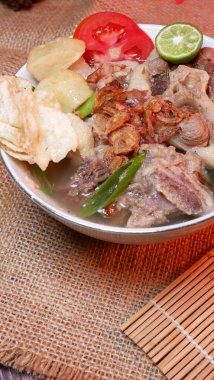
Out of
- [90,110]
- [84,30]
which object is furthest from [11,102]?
[84,30]

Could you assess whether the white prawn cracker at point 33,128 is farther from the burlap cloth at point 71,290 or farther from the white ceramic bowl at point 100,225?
the burlap cloth at point 71,290

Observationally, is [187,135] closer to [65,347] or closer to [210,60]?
Answer: [210,60]

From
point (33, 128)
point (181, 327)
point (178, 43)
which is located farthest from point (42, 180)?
point (178, 43)

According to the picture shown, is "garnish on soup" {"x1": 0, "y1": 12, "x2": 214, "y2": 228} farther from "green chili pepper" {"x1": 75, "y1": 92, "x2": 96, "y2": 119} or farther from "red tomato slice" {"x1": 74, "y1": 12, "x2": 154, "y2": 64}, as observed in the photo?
"red tomato slice" {"x1": 74, "y1": 12, "x2": 154, "y2": 64}

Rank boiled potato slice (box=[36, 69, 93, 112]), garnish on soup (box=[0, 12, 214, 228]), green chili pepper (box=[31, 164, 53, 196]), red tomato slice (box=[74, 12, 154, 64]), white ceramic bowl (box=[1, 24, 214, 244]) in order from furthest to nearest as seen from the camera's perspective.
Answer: red tomato slice (box=[74, 12, 154, 64])
boiled potato slice (box=[36, 69, 93, 112])
green chili pepper (box=[31, 164, 53, 196])
garnish on soup (box=[0, 12, 214, 228])
white ceramic bowl (box=[1, 24, 214, 244])

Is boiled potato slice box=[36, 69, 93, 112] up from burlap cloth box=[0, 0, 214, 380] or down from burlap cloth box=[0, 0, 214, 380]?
up

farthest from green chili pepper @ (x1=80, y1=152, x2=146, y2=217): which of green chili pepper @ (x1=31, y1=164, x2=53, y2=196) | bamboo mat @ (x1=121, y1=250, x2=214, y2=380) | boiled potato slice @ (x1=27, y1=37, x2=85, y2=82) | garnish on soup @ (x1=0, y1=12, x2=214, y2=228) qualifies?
boiled potato slice @ (x1=27, y1=37, x2=85, y2=82)

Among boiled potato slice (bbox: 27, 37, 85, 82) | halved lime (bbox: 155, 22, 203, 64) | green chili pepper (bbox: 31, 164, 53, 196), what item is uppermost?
halved lime (bbox: 155, 22, 203, 64)
